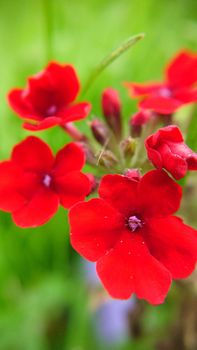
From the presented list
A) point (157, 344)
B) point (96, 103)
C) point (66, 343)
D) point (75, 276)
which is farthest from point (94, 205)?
point (96, 103)

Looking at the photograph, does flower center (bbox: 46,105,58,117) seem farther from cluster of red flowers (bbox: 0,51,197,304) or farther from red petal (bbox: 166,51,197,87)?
red petal (bbox: 166,51,197,87)

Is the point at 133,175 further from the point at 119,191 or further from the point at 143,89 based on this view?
the point at 143,89

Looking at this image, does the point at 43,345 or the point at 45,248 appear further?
the point at 45,248

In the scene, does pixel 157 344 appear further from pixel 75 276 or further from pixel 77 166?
pixel 77 166

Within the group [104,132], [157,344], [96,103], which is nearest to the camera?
[104,132]

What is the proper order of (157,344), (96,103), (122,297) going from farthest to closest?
(96,103), (157,344), (122,297)

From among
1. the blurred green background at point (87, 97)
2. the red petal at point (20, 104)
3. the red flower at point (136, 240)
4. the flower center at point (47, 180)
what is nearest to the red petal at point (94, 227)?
the red flower at point (136, 240)

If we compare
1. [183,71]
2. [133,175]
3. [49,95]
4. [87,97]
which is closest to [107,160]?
[133,175]

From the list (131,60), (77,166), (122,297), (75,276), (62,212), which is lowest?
(75,276)
